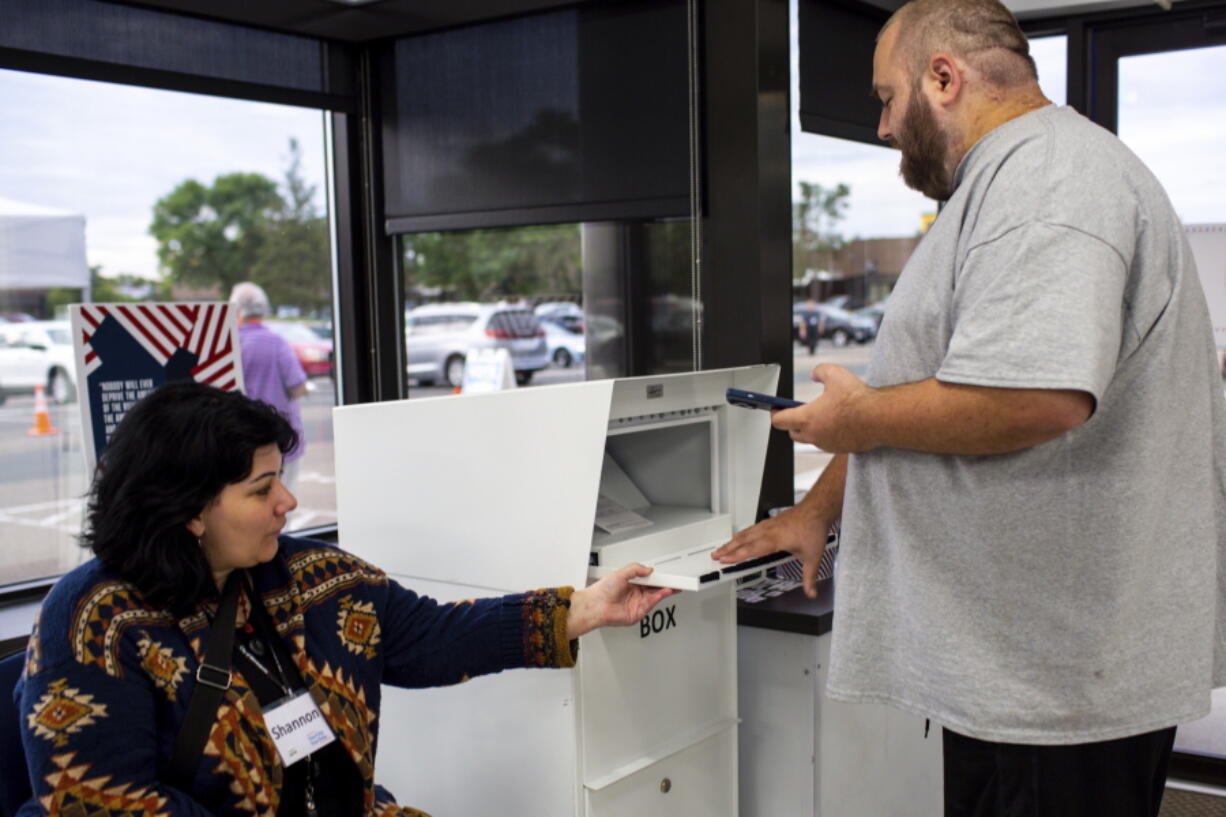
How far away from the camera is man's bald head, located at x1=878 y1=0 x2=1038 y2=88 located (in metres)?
1.47

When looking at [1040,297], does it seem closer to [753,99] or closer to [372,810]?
[372,810]

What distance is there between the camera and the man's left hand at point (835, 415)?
1.44 m

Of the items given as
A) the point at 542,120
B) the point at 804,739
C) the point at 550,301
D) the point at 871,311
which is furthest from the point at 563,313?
the point at 804,739

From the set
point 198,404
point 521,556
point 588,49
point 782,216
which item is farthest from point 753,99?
point 198,404

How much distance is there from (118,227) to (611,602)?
2068mm

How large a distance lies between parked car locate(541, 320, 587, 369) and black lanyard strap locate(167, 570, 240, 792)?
86.2 inches

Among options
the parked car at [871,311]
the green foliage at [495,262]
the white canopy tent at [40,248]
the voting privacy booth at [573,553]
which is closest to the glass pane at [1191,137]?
the parked car at [871,311]

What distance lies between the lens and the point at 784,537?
1977 millimetres

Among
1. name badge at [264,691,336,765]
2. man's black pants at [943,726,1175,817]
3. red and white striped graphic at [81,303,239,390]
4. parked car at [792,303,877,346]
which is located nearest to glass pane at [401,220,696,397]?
parked car at [792,303,877,346]

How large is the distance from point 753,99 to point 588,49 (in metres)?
0.69

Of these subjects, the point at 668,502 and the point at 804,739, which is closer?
the point at 668,502

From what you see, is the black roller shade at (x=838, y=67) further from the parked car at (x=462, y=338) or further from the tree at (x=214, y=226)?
the tree at (x=214, y=226)

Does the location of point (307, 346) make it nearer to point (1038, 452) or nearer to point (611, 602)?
point (611, 602)

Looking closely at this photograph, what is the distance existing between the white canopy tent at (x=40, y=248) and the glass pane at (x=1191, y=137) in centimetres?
311
